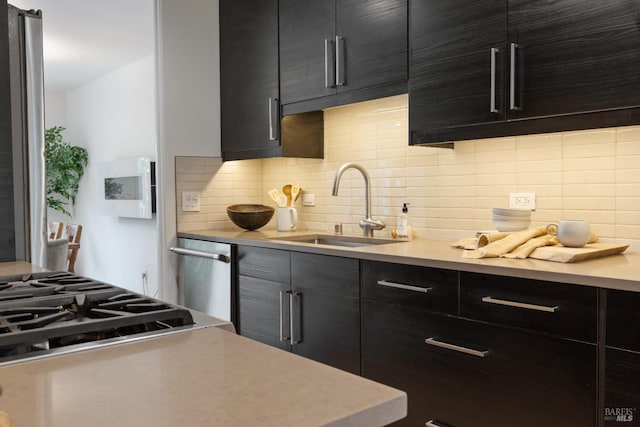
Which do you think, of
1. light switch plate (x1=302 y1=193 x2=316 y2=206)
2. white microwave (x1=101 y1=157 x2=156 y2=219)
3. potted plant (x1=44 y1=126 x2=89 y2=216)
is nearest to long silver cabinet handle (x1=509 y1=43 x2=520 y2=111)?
light switch plate (x1=302 y1=193 x2=316 y2=206)

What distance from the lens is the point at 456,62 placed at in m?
2.31

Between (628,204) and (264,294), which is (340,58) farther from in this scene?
(628,204)

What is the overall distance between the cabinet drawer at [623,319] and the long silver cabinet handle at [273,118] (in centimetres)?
210

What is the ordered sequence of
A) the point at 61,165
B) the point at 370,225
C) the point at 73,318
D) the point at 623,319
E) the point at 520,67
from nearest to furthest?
1. the point at 73,318
2. the point at 623,319
3. the point at 520,67
4. the point at 370,225
5. the point at 61,165

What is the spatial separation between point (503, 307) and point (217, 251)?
1.74 metres

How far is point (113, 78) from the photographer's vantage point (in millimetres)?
6441

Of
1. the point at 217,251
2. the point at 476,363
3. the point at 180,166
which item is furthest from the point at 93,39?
the point at 476,363

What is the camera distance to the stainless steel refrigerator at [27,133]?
2115mm

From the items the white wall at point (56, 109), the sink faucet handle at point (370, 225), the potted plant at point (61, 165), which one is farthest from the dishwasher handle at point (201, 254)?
the white wall at point (56, 109)

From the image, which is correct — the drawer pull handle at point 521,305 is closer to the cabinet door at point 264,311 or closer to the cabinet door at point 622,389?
the cabinet door at point 622,389

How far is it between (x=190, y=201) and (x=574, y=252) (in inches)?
92.3

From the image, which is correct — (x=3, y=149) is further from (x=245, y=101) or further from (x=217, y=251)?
(x=245, y=101)

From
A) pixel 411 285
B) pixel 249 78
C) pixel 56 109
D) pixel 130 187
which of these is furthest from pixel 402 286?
pixel 56 109

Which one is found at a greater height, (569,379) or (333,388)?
(333,388)
